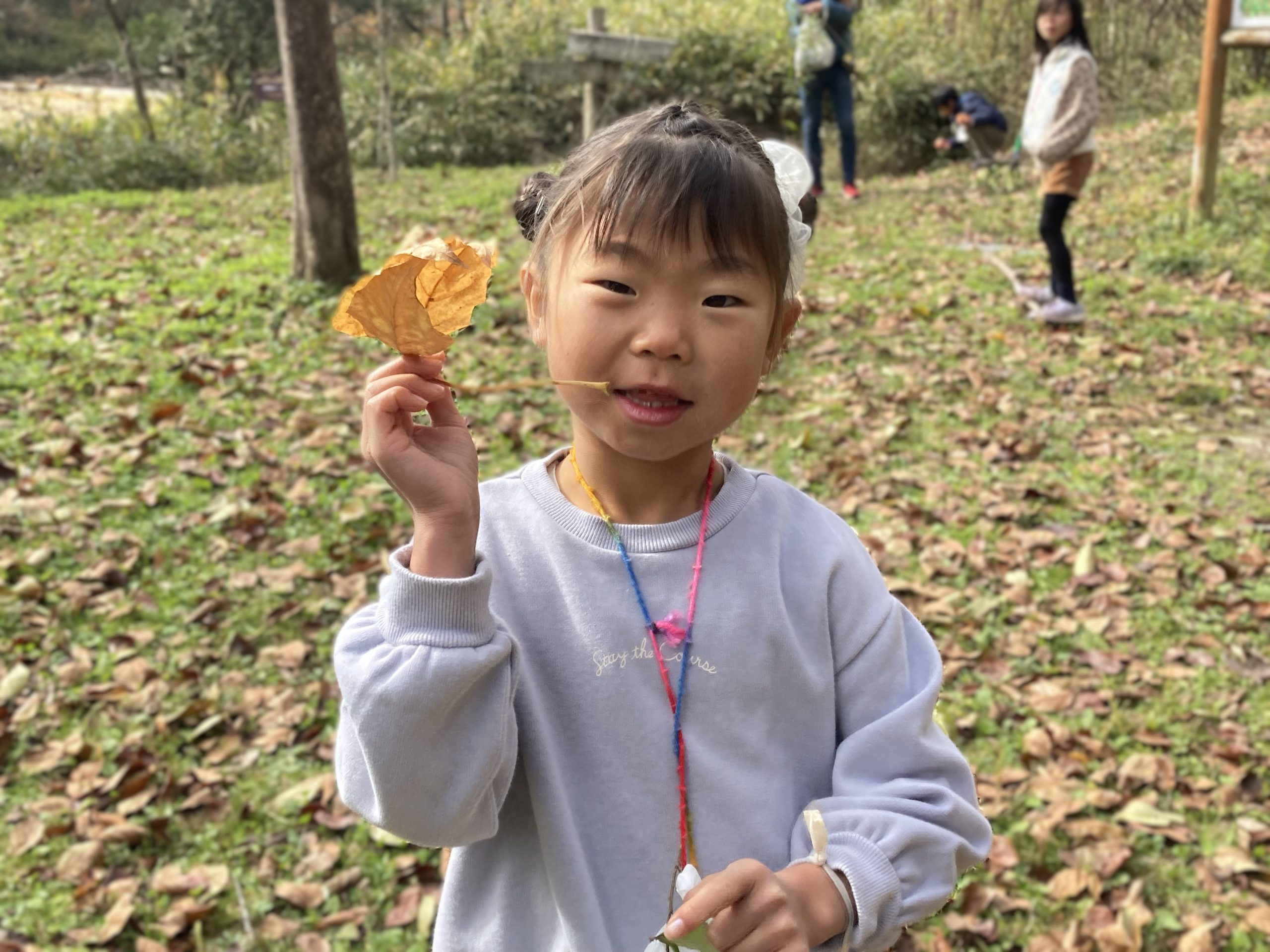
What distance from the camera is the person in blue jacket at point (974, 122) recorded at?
10.3 m

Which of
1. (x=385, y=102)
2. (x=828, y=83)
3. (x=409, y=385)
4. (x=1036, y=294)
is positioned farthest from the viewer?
(x=385, y=102)

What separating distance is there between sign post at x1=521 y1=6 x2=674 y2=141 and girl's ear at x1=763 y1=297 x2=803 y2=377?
8833 mm

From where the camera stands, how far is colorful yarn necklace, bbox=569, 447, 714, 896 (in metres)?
1.24

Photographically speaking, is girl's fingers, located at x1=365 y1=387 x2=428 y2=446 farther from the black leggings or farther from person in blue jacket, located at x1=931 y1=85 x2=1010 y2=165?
person in blue jacket, located at x1=931 y1=85 x2=1010 y2=165

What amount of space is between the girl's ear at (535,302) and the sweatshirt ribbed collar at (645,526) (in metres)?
0.19

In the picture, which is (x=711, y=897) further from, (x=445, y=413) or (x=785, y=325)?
(x=785, y=325)

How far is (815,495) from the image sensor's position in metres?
4.52

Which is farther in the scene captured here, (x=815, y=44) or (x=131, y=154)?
(x=131, y=154)

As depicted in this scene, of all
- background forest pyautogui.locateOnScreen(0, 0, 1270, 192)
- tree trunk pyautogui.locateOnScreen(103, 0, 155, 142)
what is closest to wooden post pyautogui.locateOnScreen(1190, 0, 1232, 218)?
background forest pyautogui.locateOnScreen(0, 0, 1270, 192)

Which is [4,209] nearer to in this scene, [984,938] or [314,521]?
[314,521]

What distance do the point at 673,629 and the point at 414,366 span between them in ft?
1.45

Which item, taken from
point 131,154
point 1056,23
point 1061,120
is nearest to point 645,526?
point 1061,120

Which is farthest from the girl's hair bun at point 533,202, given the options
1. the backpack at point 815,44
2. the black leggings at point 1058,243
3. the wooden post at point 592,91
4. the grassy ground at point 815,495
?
the wooden post at point 592,91

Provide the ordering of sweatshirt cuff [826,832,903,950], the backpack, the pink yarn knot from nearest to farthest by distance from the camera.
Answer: sweatshirt cuff [826,832,903,950]
the pink yarn knot
the backpack
